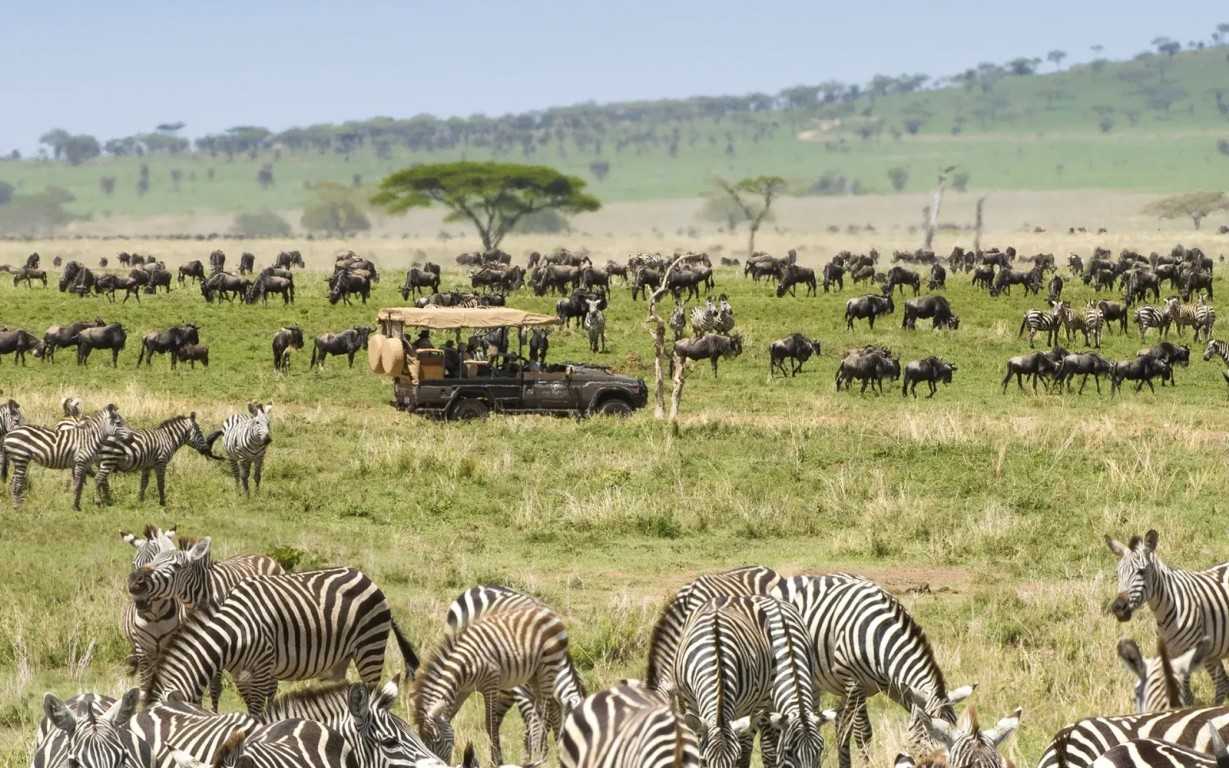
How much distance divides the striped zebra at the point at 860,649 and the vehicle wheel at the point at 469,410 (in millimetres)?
18914

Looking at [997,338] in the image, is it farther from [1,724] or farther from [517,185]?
[517,185]

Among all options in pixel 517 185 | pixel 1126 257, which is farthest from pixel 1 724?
pixel 517 185

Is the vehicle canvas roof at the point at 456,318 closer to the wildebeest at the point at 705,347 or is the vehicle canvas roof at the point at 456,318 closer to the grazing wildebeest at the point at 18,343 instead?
the wildebeest at the point at 705,347

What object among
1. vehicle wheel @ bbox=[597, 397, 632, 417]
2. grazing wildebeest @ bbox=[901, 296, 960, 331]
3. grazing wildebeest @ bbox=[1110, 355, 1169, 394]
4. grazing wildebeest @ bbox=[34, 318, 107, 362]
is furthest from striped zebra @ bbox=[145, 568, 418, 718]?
grazing wildebeest @ bbox=[901, 296, 960, 331]

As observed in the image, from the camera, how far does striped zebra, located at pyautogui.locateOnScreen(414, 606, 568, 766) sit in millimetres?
10383

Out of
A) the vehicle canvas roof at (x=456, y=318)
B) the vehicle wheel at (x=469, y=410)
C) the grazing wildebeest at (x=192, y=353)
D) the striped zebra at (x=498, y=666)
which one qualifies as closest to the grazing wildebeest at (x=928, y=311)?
the vehicle canvas roof at (x=456, y=318)

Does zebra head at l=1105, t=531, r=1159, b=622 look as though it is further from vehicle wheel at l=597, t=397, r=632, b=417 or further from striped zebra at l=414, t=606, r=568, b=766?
vehicle wheel at l=597, t=397, r=632, b=417

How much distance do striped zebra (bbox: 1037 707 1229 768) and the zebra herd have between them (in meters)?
16.1

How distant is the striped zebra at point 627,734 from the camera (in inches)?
305

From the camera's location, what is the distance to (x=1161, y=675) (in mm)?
10938

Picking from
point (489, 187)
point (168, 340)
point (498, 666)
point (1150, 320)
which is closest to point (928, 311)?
point (1150, 320)

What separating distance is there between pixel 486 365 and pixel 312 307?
1803 cm

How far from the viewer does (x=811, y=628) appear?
11.6 m

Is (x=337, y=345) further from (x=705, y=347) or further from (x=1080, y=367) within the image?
(x=1080, y=367)
